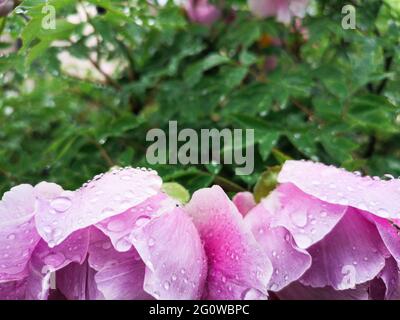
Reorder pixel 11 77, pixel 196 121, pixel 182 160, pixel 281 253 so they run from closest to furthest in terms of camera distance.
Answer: pixel 281 253, pixel 182 160, pixel 196 121, pixel 11 77

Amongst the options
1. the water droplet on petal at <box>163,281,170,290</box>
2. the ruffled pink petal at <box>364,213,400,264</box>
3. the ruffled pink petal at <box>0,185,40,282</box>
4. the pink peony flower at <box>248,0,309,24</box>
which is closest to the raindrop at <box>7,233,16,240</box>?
the ruffled pink petal at <box>0,185,40,282</box>

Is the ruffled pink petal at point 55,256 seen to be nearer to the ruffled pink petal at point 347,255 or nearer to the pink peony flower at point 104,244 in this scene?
the pink peony flower at point 104,244

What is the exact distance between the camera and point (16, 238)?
0.38 metres

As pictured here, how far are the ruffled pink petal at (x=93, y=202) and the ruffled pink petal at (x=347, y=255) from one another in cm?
12

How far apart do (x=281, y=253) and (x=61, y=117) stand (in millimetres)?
555

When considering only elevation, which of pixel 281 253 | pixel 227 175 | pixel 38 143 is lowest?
pixel 38 143

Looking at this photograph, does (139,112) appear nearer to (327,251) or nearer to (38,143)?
(38,143)

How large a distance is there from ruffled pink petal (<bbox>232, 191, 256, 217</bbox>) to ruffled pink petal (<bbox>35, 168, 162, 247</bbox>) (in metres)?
0.09

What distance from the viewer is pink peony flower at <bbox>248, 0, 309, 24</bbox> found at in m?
0.80

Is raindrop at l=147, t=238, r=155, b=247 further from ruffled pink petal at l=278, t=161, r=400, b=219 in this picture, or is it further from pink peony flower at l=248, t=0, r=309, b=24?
pink peony flower at l=248, t=0, r=309, b=24

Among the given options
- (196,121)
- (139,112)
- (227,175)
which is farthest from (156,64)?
(227,175)

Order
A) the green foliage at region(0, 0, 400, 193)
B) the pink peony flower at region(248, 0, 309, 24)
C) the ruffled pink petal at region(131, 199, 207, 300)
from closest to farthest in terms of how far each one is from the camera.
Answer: the ruffled pink petal at region(131, 199, 207, 300) < the green foliage at region(0, 0, 400, 193) < the pink peony flower at region(248, 0, 309, 24)

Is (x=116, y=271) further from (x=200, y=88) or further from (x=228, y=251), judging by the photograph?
(x=200, y=88)

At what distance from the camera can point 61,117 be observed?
0.85 m
